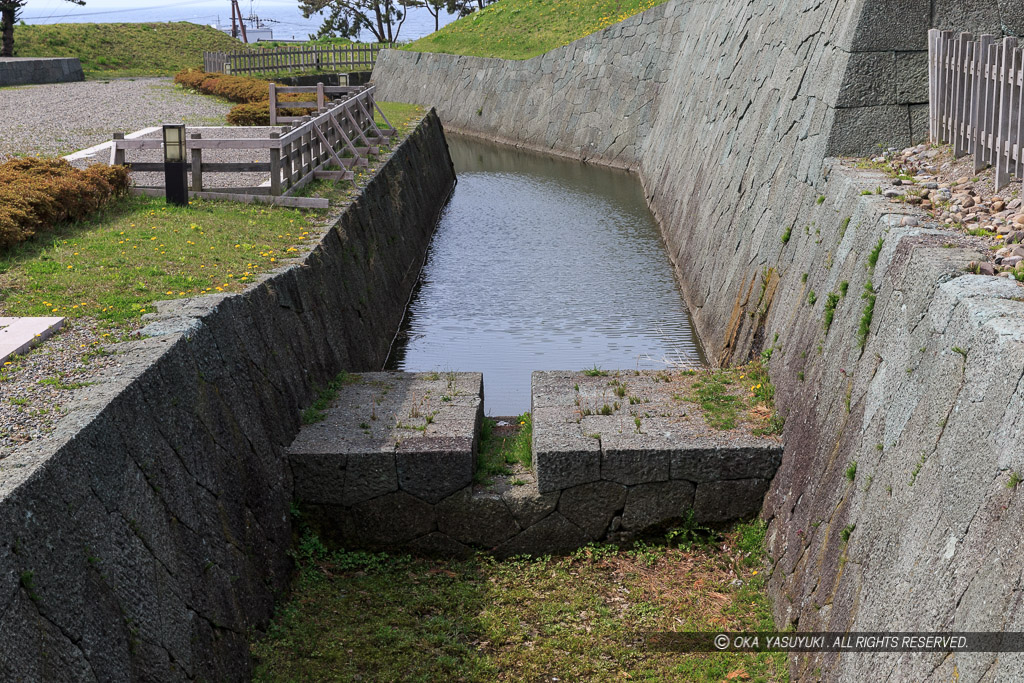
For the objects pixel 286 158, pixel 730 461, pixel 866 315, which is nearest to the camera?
pixel 866 315

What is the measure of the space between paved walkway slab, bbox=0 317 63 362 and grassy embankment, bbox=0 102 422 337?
12.3 inches

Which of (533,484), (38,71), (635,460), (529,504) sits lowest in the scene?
(529,504)

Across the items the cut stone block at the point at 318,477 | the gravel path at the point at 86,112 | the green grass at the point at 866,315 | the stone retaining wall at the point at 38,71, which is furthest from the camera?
the stone retaining wall at the point at 38,71

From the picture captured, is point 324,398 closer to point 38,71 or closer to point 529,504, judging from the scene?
point 529,504

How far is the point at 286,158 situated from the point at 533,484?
25.5 feet

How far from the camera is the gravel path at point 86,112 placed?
19.2 metres

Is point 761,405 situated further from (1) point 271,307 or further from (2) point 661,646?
(1) point 271,307

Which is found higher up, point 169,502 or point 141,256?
point 141,256

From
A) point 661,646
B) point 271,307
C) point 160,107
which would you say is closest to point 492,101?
point 160,107

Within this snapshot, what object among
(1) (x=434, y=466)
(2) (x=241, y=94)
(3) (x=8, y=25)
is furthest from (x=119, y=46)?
(1) (x=434, y=466)

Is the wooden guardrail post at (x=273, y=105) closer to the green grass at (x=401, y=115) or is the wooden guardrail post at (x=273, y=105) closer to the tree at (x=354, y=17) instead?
the green grass at (x=401, y=115)

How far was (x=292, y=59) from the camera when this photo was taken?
5238 cm

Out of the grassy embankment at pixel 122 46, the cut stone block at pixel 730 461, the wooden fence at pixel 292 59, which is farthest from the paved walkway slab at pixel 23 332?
the wooden fence at pixel 292 59

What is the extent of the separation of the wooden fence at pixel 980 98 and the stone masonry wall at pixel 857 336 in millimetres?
590
